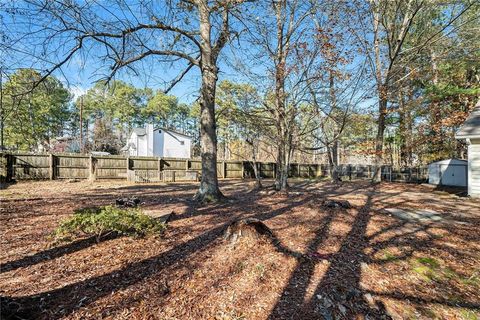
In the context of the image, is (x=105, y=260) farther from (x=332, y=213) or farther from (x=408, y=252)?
(x=332, y=213)

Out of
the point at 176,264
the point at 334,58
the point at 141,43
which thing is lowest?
the point at 176,264

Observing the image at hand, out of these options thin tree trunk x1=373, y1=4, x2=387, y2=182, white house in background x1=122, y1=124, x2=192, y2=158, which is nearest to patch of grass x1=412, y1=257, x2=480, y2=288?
thin tree trunk x1=373, y1=4, x2=387, y2=182

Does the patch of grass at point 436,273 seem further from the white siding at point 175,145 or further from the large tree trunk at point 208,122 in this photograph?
the white siding at point 175,145

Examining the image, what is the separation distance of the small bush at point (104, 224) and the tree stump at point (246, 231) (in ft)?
3.57

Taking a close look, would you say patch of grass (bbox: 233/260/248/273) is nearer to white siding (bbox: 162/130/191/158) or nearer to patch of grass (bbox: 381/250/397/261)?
patch of grass (bbox: 381/250/397/261)

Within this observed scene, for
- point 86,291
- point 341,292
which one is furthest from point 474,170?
point 86,291

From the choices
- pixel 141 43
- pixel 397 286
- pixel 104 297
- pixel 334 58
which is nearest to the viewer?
pixel 104 297

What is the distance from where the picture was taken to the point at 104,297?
6.49 ft

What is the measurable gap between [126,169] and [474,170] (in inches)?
635

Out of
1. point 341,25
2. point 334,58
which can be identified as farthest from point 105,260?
point 341,25

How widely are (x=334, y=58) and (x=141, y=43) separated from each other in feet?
18.7

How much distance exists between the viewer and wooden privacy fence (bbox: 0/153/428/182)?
38.0ft

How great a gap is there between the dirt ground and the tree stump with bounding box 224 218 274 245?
Result: 94 millimetres

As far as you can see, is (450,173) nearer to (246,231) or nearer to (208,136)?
(208,136)
